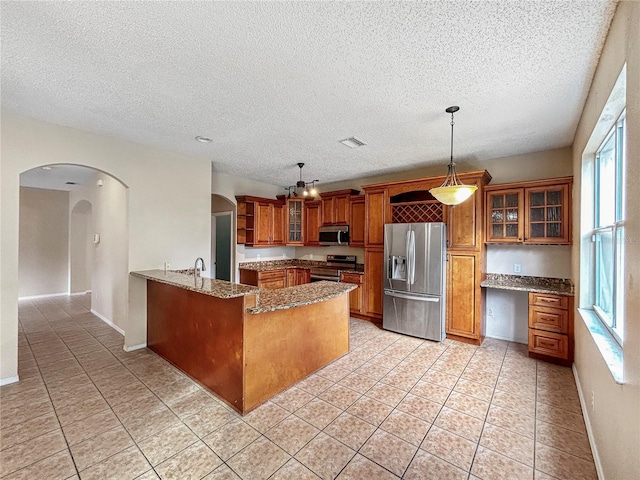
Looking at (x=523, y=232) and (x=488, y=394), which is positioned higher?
(x=523, y=232)

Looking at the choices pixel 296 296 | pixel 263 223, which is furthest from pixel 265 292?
pixel 263 223

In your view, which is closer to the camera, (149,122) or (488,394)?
(488,394)

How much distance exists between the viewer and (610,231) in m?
2.14

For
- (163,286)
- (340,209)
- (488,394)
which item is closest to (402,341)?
(488,394)

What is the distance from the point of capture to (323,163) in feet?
15.3

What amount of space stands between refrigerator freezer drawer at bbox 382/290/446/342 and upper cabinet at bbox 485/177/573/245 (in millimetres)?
1257

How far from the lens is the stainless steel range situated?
5570mm

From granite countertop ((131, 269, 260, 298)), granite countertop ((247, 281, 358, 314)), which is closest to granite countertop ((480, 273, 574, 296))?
granite countertop ((247, 281, 358, 314))

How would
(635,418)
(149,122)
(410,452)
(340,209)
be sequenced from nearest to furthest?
1. (635,418)
2. (410,452)
3. (149,122)
4. (340,209)

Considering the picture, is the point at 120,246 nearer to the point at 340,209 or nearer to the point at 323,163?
the point at 323,163

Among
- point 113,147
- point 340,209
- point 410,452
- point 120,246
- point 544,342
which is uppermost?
point 113,147

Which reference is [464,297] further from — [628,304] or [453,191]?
[628,304]

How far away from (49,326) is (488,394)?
6331 mm

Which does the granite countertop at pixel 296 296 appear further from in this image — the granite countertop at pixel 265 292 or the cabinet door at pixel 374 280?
the cabinet door at pixel 374 280
